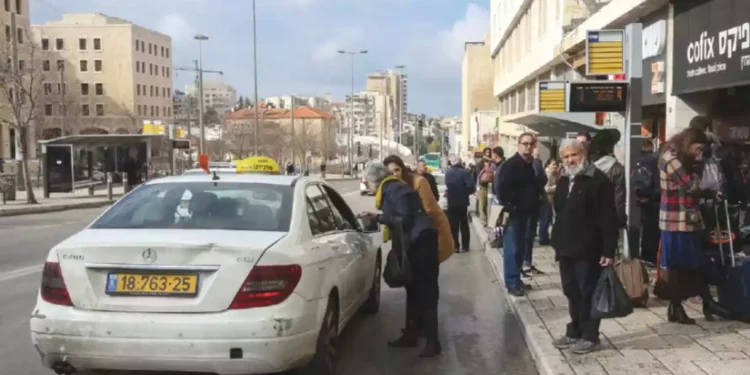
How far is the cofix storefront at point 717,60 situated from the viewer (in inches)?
391

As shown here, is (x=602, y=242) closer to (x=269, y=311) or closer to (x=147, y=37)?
(x=269, y=311)

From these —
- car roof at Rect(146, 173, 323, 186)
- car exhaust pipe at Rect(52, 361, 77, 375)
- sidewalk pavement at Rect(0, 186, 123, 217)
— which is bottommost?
sidewalk pavement at Rect(0, 186, 123, 217)

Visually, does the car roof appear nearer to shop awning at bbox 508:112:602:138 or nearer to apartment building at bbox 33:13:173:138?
shop awning at bbox 508:112:602:138

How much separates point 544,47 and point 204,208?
22.2m

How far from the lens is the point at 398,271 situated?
611 centimetres

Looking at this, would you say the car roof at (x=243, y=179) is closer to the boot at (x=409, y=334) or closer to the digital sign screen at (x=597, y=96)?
the boot at (x=409, y=334)

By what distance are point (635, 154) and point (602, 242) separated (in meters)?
3.19

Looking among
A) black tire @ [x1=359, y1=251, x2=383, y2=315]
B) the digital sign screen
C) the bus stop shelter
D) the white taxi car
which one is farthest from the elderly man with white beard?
the bus stop shelter

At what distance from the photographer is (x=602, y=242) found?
5609mm

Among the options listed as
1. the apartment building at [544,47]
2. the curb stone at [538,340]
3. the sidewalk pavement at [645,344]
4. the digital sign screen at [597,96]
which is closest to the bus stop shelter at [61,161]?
the apartment building at [544,47]

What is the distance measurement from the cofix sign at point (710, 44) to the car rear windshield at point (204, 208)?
708cm

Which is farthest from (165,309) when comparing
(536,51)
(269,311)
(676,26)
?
(536,51)

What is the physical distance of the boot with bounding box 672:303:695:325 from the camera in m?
6.57

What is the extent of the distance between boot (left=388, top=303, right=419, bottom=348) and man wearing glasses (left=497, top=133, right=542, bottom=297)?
6.68 feet
